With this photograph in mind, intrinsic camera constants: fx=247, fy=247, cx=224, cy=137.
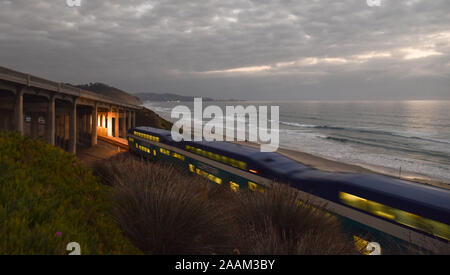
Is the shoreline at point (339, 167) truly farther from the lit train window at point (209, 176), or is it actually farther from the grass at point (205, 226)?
the grass at point (205, 226)

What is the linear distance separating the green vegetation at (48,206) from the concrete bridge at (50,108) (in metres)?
4.65

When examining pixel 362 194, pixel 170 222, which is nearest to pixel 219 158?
pixel 362 194

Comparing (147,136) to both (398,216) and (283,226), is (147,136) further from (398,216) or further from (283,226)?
(398,216)

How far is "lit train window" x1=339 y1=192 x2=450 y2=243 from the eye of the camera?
682 cm

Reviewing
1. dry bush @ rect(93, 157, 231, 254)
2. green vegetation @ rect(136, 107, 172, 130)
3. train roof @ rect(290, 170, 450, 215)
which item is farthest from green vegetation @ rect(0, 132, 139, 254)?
green vegetation @ rect(136, 107, 172, 130)

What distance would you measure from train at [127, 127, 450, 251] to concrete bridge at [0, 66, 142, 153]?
30.4 ft

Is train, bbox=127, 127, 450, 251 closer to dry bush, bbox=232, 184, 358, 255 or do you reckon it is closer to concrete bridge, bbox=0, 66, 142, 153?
dry bush, bbox=232, 184, 358, 255

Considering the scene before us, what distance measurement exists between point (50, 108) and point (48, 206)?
89.1ft

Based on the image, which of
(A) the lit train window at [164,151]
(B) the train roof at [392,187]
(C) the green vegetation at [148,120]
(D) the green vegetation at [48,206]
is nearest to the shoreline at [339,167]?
(A) the lit train window at [164,151]

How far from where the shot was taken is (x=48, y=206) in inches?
142

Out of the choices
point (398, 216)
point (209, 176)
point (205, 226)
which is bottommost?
point (209, 176)

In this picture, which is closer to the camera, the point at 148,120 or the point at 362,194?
the point at 362,194
